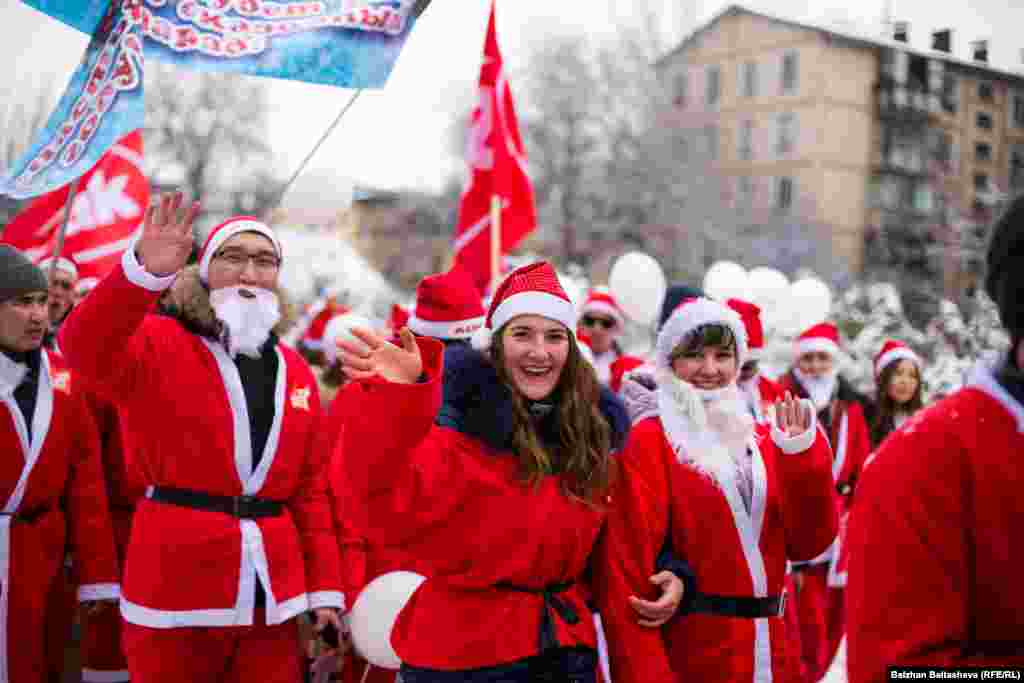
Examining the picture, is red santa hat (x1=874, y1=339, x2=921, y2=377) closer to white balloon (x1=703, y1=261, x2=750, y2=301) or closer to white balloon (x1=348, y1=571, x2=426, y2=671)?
white balloon (x1=703, y1=261, x2=750, y2=301)

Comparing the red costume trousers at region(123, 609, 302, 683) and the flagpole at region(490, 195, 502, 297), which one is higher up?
the flagpole at region(490, 195, 502, 297)

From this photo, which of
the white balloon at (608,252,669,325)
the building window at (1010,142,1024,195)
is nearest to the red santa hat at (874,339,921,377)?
the white balloon at (608,252,669,325)

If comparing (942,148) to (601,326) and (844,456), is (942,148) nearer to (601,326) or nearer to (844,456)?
(601,326)

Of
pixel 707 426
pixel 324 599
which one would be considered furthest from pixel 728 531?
pixel 324 599

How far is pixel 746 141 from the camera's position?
4425 cm

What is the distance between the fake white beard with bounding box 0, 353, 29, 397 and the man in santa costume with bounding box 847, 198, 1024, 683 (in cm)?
359

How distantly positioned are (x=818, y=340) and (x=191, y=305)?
4.98 m

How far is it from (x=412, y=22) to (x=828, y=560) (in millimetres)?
4337

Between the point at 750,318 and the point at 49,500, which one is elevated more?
the point at 750,318

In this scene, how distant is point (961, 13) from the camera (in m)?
5.25

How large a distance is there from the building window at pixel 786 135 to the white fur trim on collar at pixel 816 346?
116ft

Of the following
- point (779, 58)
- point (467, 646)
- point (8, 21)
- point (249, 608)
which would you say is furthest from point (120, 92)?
point (779, 58)

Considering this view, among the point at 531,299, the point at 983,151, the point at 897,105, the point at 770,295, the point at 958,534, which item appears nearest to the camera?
the point at 958,534

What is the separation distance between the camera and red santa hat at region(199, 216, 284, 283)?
4.44 m
